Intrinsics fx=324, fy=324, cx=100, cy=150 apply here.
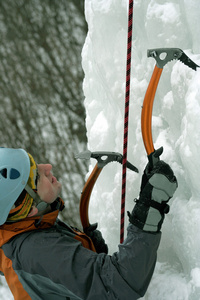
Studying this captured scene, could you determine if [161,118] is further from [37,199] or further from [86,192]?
[37,199]

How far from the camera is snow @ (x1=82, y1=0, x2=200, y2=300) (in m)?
0.92

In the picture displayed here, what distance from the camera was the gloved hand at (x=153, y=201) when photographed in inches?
29.4

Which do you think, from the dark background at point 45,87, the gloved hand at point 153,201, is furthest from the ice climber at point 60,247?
the dark background at point 45,87

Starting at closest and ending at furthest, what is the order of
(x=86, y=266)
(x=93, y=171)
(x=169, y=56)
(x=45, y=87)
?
(x=86, y=266) → (x=169, y=56) → (x=93, y=171) → (x=45, y=87)

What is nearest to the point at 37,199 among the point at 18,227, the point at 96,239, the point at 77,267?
the point at 18,227

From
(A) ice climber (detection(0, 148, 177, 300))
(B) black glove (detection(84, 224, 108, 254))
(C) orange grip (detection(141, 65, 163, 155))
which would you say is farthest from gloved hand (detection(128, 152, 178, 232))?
(B) black glove (detection(84, 224, 108, 254))

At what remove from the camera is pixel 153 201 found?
762mm

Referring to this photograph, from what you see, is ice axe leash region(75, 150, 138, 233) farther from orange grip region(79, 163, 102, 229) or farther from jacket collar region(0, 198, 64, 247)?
jacket collar region(0, 198, 64, 247)

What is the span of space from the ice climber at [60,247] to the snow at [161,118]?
0.20 meters

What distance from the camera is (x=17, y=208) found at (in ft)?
2.71

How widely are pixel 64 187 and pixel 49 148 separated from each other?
605 mm

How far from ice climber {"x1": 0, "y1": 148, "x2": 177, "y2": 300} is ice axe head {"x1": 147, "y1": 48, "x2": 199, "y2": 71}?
0.90 ft

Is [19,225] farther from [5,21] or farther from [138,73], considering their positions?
[5,21]

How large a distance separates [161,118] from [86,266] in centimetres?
60
